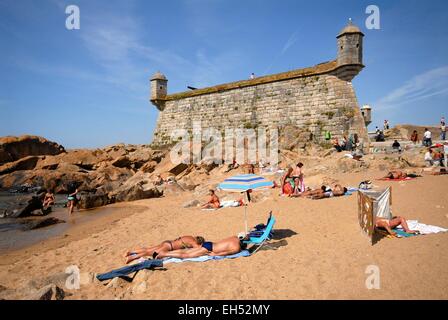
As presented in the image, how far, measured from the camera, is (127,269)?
524cm

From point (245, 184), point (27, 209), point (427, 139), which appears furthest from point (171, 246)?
point (427, 139)

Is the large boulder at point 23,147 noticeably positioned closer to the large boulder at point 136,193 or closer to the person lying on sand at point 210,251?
the large boulder at point 136,193

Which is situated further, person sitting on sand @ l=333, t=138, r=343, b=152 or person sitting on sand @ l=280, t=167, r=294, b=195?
person sitting on sand @ l=333, t=138, r=343, b=152

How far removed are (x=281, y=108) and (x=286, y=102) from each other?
0.51m

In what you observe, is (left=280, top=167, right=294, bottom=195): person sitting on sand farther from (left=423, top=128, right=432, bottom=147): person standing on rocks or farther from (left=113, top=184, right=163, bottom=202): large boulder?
(left=423, top=128, right=432, bottom=147): person standing on rocks

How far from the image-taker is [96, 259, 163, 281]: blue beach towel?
16.8 ft

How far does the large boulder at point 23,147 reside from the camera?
2742 centimetres

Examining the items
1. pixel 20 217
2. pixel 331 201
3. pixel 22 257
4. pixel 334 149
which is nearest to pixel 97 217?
pixel 20 217

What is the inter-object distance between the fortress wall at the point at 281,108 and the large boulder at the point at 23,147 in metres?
14.9

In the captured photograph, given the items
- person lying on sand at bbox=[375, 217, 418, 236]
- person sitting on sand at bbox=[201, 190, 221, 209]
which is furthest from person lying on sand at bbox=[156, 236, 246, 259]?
person sitting on sand at bbox=[201, 190, 221, 209]

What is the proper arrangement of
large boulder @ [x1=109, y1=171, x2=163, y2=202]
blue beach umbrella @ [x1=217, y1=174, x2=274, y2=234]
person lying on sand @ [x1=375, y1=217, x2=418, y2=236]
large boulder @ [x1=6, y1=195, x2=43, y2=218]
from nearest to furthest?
person lying on sand @ [x1=375, y1=217, x2=418, y2=236] < blue beach umbrella @ [x1=217, y1=174, x2=274, y2=234] < large boulder @ [x1=6, y1=195, x2=43, y2=218] < large boulder @ [x1=109, y1=171, x2=163, y2=202]

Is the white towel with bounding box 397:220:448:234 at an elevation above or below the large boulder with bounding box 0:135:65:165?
below

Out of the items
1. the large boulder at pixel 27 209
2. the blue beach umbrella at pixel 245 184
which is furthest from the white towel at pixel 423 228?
the large boulder at pixel 27 209

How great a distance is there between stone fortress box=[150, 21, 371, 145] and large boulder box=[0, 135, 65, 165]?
Result: 14.5 m
